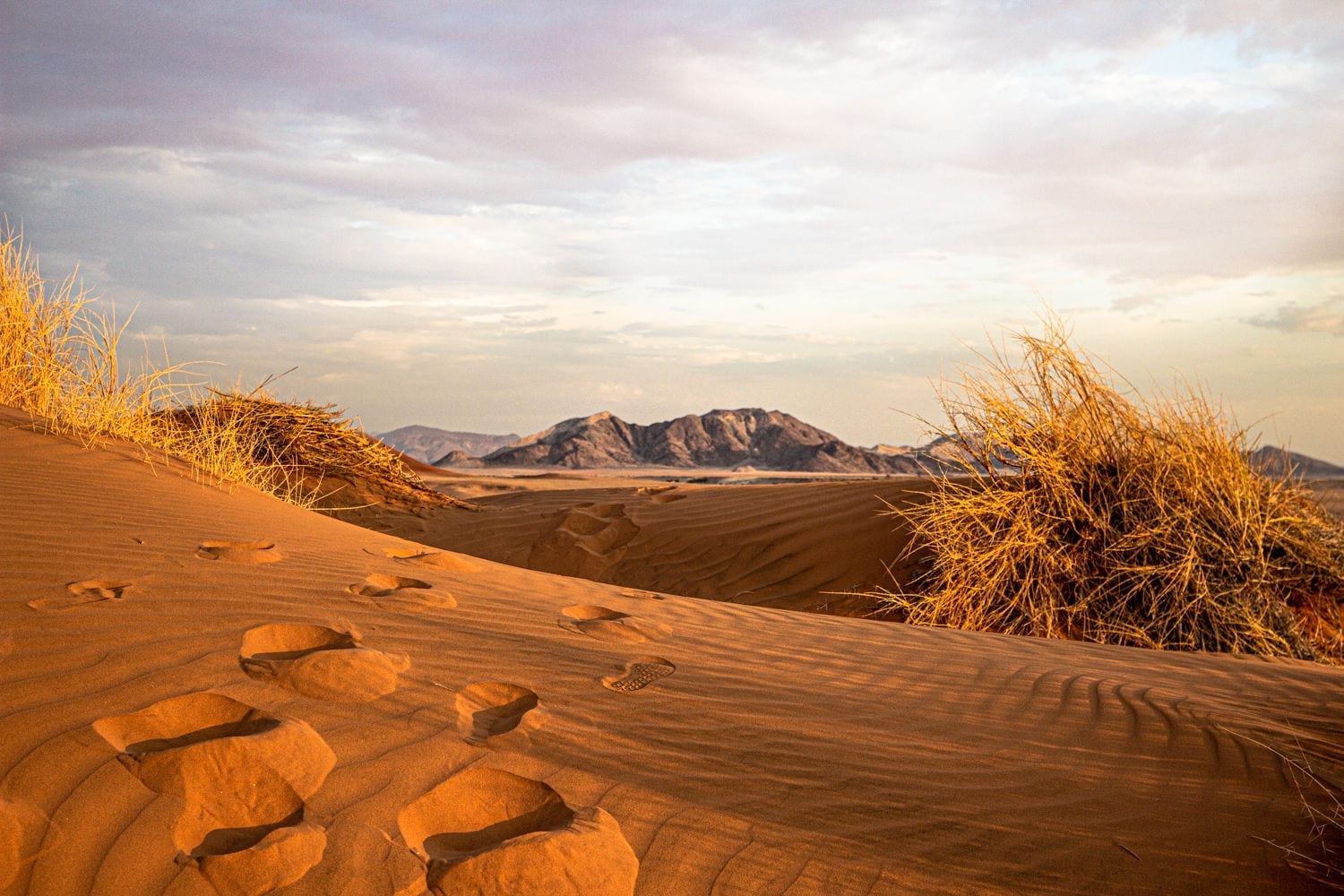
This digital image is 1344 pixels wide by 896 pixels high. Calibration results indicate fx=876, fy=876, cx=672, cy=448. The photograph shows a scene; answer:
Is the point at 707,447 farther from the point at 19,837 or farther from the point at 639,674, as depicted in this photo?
the point at 19,837

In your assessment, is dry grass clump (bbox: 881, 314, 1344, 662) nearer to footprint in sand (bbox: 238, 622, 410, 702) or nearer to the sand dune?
the sand dune

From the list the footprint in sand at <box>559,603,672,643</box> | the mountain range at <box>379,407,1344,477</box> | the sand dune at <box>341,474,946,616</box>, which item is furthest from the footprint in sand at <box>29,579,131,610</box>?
the mountain range at <box>379,407,1344,477</box>

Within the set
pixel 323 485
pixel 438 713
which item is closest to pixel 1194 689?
pixel 438 713

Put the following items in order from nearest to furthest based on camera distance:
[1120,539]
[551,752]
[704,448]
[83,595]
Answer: [551,752], [83,595], [1120,539], [704,448]

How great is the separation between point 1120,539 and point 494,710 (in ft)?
15.3

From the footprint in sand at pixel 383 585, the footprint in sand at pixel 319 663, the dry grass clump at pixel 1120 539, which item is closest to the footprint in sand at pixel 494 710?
the footprint in sand at pixel 319 663

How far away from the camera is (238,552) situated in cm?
342

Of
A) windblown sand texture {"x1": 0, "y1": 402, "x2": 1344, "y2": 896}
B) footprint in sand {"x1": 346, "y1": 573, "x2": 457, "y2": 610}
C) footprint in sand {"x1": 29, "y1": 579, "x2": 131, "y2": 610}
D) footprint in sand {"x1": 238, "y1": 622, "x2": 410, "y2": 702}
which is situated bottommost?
windblown sand texture {"x1": 0, "y1": 402, "x2": 1344, "y2": 896}

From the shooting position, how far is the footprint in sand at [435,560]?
396 cm

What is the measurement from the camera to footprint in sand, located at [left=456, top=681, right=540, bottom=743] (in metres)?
2.14

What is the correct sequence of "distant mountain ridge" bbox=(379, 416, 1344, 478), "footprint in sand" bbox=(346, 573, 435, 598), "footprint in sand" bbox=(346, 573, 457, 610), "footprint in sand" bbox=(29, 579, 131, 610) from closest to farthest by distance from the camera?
"footprint in sand" bbox=(29, 579, 131, 610), "footprint in sand" bbox=(346, 573, 457, 610), "footprint in sand" bbox=(346, 573, 435, 598), "distant mountain ridge" bbox=(379, 416, 1344, 478)

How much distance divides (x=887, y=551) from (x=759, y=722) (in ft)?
14.5

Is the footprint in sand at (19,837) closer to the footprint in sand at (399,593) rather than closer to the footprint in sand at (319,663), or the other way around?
the footprint in sand at (319,663)

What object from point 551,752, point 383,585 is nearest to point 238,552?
point 383,585
